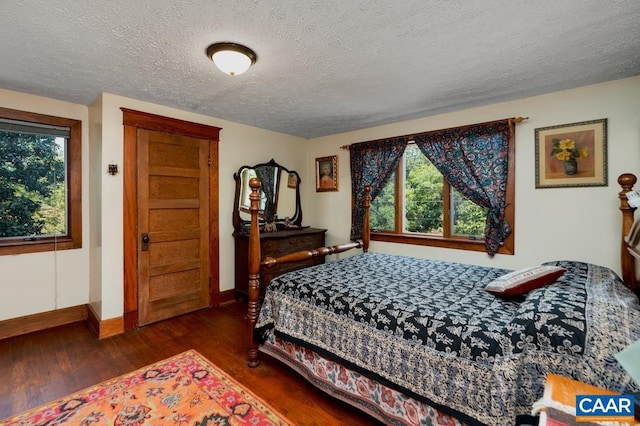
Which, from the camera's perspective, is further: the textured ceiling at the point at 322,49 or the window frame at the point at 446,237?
the window frame at the point at 446,237

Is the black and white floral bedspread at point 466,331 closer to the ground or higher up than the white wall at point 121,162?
closer to the ground

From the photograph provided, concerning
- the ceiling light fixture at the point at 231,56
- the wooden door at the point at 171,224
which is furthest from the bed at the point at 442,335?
the wooden door at the point at 171,224

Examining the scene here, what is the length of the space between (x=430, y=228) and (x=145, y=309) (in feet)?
11.3

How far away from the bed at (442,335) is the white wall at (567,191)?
0.93 ft

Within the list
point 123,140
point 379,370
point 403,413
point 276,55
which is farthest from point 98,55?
point 403,413

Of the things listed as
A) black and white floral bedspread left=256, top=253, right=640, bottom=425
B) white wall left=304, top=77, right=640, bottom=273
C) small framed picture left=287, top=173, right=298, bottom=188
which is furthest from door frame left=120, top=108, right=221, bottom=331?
white wall left=304, top=77, right=640, bottom=273

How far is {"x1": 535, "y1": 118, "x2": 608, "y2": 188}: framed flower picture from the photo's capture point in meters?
2.58

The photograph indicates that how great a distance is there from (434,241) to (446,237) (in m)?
0.15

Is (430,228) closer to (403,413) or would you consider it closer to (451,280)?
(451,280)

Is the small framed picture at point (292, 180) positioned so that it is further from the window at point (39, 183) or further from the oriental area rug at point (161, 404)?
the oriental area rug at point (161, 404)

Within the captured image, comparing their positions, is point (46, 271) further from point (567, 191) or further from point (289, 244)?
point (567, 191)

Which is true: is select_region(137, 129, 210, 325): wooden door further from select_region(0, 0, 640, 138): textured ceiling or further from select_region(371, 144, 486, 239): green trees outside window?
select_region(371, 144, 486, 239): green trees outside window

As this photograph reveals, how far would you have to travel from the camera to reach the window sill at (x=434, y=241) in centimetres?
320

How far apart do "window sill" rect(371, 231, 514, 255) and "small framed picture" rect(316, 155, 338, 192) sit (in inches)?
40.3
